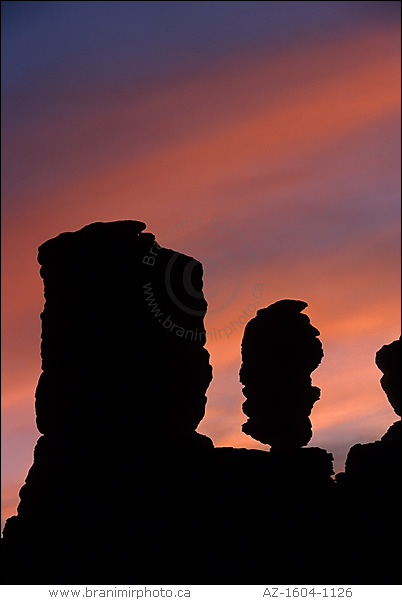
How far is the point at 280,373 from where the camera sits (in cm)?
4194

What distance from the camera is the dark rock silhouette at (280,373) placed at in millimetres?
41344

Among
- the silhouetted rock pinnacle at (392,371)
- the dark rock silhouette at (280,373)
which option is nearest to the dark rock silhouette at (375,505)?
the silhouetted rock pinnacle at (392,371)

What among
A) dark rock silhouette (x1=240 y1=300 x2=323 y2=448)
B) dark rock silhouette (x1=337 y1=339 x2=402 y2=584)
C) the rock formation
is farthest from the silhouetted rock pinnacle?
the rock formation

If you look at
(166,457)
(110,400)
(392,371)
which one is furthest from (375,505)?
(110,400)

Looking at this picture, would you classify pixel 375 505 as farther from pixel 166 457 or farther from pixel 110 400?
pixel 110 400

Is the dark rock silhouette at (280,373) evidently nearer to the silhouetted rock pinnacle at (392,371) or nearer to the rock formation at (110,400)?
the rock formation at (110,400)

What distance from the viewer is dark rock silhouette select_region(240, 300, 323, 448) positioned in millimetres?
41344

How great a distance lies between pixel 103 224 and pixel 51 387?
9.88 metres

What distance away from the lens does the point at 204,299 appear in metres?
43.6

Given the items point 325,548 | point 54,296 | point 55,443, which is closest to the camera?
point 325,548

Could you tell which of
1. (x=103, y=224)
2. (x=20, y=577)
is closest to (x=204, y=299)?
(x=103, y=224)

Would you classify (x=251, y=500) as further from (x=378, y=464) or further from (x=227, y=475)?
(x=378, y=464)

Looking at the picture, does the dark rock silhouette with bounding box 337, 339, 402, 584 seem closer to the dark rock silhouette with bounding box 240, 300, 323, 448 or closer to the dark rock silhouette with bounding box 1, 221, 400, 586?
the dark rock silhouette with bounding box 1, 221, 400, 586

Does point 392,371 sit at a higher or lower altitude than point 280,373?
lower
